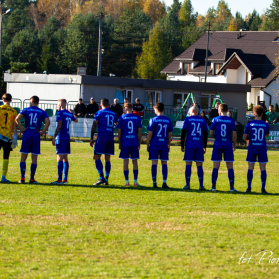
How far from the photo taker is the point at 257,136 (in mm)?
10664

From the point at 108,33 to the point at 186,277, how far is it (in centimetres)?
7126

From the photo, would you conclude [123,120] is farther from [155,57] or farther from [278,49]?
[155,57]

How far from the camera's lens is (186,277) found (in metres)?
4.93

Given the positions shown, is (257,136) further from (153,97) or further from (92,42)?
(92,42)

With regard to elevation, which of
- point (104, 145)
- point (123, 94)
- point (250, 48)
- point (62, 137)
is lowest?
point (104, 145)

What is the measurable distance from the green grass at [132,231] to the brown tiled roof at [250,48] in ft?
145

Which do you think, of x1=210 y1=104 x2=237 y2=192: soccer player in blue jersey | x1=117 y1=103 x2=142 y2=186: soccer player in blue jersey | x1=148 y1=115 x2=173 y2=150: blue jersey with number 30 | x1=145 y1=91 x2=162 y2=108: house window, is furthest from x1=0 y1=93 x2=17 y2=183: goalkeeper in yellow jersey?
x1=145 y1=91 x2=162 y2=108: house window

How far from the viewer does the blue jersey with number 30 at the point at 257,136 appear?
419 inches

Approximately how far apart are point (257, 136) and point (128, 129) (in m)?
2.84

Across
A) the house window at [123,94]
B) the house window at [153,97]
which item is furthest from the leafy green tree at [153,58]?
the house window at [123,94]

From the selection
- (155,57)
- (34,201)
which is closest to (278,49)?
(155,57)

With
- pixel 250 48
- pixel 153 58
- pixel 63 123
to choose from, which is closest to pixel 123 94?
pixel 63 123

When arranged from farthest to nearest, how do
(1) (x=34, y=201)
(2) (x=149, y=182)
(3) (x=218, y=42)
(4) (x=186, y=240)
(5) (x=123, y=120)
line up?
(3) (x=218, y=42) → (2) (x=149, y=182) → (5) (x=123, y=120) → (1) (x=34, y=201) → (4) (x=186, y=240)

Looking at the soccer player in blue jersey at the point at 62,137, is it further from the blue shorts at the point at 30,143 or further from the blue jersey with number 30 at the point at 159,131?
the blue jersey with number 30 at the point at 159,131
